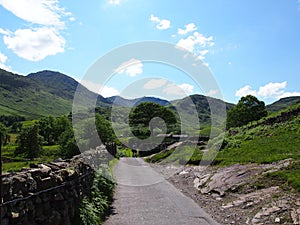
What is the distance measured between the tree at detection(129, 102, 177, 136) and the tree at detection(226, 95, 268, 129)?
15.1m

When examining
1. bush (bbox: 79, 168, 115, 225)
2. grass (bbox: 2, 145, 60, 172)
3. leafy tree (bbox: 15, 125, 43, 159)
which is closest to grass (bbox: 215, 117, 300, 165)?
bush (bbox: 79, 168, 115, 225)

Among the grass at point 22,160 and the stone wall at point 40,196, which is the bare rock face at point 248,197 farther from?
the grass at point 22,160

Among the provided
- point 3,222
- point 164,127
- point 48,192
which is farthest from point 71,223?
point 164,127

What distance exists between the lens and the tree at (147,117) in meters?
73.5

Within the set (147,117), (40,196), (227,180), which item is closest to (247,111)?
(147,117)

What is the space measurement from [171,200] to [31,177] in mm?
9526

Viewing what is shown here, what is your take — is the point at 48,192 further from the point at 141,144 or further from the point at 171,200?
the point at 141,144

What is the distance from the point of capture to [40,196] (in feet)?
24.0

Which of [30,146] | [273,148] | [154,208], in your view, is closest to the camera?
[154,208]

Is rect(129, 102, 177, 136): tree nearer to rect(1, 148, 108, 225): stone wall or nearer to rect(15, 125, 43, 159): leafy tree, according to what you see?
rect(15, 125, 43, 159): leafy tree

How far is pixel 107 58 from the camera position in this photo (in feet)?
63.4

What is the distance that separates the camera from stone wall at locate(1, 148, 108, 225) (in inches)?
233

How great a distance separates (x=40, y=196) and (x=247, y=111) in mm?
73627

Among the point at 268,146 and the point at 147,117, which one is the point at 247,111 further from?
the point at 268,146
